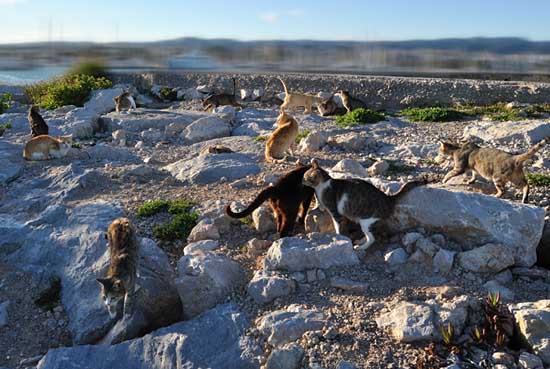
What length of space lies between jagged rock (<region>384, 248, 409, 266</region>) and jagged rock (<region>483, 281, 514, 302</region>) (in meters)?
0.86

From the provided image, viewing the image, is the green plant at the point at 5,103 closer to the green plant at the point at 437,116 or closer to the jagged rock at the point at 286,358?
the green plant at the point at 437,116

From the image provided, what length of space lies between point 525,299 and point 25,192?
24.3 ft

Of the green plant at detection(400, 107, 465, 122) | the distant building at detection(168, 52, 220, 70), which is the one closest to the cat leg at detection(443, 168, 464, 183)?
the distant building at detection(168, 52, 220, 70)

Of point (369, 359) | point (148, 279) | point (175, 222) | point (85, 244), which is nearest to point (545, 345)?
point (369, 359)

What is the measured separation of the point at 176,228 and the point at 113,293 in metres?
1.77

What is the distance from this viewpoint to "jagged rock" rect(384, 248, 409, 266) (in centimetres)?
609

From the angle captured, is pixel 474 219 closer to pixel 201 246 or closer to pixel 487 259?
pixel 487 259

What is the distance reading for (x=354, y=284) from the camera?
576 centimetres

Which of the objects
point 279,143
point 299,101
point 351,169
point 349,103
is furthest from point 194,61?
point 349,103

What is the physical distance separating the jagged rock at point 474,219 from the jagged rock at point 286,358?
2243mm

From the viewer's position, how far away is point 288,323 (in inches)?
207

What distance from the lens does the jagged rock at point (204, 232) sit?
707 cm

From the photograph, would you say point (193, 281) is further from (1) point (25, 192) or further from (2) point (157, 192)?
(1) point (25, 192)

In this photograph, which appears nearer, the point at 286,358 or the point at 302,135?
the point at 286,358
